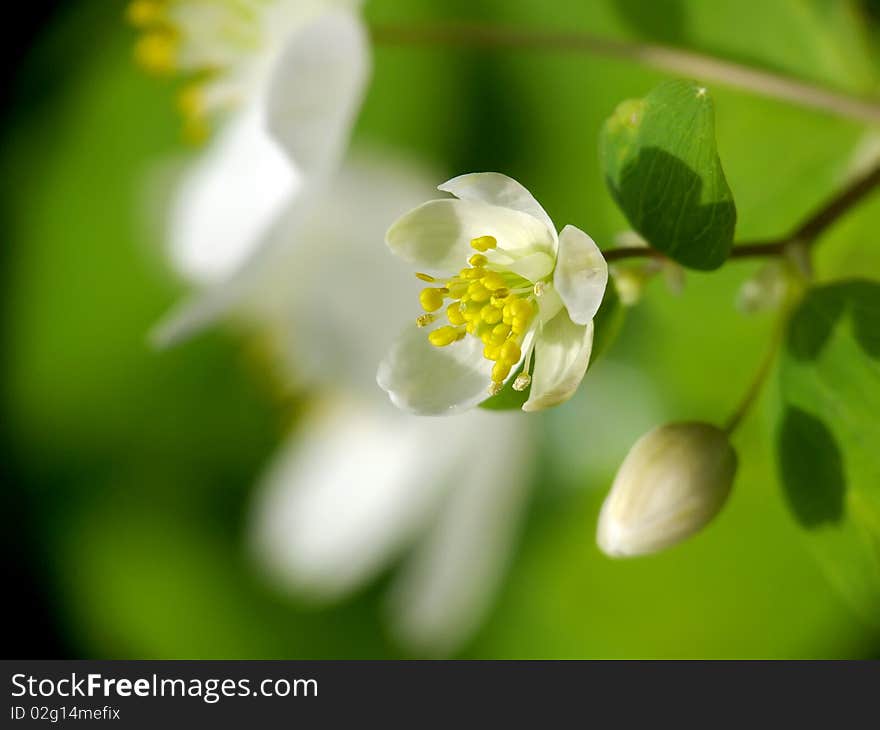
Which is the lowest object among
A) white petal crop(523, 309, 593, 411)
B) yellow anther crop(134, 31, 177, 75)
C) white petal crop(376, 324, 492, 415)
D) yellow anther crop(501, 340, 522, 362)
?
yellow anther crop(134, 31, 177, 75)

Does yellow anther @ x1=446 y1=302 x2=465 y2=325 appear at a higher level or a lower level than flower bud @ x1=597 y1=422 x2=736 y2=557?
higher

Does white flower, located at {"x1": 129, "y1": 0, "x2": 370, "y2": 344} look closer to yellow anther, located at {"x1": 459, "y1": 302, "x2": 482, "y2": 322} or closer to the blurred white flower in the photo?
the blurred white flower

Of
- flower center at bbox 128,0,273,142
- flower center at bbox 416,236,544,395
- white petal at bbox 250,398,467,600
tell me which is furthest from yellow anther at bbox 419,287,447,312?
white petal at bbox 250,398,467,600

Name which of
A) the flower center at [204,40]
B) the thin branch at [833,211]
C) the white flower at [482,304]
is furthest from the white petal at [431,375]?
the flower center at [204,40]

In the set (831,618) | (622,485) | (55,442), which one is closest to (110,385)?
(55,442)

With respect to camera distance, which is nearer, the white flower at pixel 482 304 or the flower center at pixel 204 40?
the white flower at pixel 482 304

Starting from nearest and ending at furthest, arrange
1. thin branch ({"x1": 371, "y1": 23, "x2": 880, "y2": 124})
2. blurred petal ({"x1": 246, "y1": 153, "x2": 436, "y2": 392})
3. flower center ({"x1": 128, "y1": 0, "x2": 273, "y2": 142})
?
thin branch ({"x1": 371, "y1": 23, "x2": 880, "y2": 124}), flower center ({"x1": 128, "y1": 0, "x2": 273, "y2": 142}), blurred petal ({"x1": 246, "y1": 153, "x2": 436, "y2": 392})

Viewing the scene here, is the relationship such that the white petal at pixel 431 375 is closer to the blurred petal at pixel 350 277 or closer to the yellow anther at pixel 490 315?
the yellow anther at pixel 490 315

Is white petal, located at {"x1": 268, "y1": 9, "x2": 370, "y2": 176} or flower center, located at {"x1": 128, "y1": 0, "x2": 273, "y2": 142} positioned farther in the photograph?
flower center, located at {"x1": 128, "y1": 0, "x2": 273, "y2": 142}
